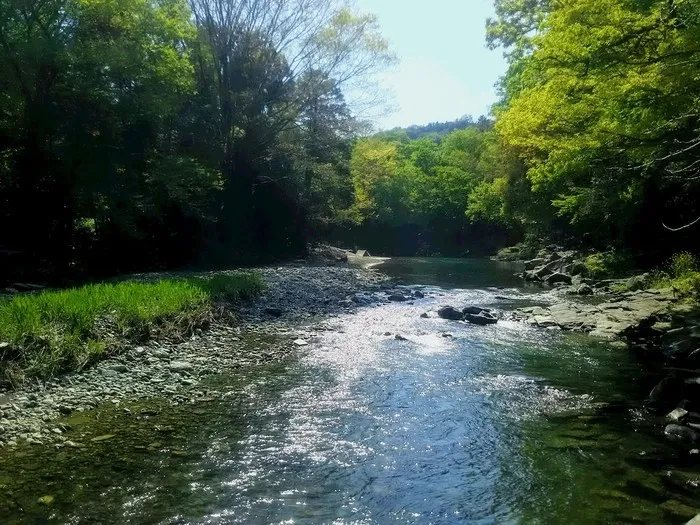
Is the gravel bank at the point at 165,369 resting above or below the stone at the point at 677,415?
above

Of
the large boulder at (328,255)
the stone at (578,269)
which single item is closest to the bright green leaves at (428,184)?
the large boulder at (328,255)

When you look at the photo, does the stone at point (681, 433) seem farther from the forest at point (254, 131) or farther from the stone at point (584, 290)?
the stone at point (584, 290)

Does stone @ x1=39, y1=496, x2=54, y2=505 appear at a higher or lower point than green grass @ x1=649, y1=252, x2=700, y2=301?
lower

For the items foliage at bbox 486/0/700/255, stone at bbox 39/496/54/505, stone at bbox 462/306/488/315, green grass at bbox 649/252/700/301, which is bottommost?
stone at bbox 39/496/54/505

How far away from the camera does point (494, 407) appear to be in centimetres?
802

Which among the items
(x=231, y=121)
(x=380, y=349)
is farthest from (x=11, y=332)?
Result: (x=231, y=121)

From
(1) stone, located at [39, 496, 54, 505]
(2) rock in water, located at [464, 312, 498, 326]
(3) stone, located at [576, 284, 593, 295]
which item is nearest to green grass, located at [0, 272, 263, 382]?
(1) stone, located at [39, 496, 54, 505]

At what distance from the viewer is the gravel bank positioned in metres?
6.91

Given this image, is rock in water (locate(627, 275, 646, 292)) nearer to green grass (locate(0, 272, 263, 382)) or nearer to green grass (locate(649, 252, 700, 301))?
green grass (locate(649, 252, 700, 301))

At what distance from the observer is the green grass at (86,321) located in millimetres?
8414

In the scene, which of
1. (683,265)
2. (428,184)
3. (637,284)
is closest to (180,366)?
(637,284)

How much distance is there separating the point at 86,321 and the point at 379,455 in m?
6.49

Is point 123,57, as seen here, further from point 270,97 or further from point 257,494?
point 257,494

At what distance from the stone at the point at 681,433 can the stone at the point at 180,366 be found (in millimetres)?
7531
